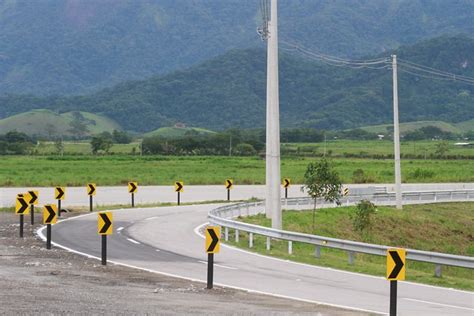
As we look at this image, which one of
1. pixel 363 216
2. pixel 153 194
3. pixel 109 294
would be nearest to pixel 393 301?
pixel 109 294

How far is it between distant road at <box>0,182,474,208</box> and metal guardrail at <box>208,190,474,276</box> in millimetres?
5131

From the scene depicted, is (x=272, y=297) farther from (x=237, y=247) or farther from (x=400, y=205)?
(x=400, y=205)

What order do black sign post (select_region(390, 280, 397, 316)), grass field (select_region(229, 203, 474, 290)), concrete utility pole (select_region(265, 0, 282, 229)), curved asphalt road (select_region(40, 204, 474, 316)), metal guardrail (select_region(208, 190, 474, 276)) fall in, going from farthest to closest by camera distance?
grass field (select_region(229, 203, 474, 290)) < concrete utility pole (select_region(265, 0, 282, 229)) < metal guardrail (select_region(208, 190, 474, 276)) < curved asphalt road (select_region(40, 204, 474, 316)) < black sign post (select_region(390, 280, 397, 316))

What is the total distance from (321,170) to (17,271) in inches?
889

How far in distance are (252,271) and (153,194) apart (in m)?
37.0

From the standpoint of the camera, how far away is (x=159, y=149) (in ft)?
536

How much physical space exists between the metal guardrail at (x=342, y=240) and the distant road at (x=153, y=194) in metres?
5.13

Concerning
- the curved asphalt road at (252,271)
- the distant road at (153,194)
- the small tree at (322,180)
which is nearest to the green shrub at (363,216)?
the small tree at (322,180)

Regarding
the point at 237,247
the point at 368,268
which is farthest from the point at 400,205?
the point at 368,268

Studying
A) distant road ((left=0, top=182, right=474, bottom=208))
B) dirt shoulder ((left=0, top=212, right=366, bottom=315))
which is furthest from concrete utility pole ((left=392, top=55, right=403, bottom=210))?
dirt shoulder ((left=0, top=212, right=366, bottom=315))

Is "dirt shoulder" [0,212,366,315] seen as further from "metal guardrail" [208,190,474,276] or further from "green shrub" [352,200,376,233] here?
"green shrub" [352,200,376,233]

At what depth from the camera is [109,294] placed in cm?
1648

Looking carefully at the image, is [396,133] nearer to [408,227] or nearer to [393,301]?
[408,227]

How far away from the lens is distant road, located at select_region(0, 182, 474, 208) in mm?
50312
